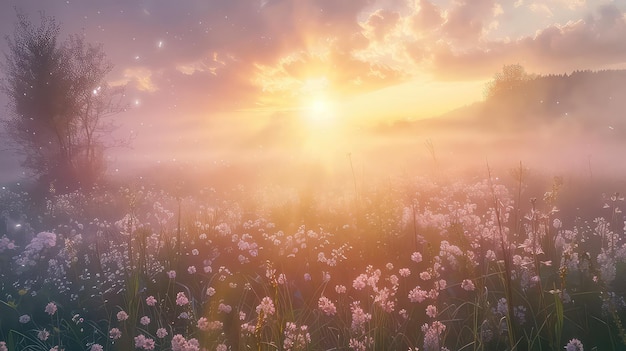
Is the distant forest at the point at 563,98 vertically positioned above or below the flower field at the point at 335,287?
above

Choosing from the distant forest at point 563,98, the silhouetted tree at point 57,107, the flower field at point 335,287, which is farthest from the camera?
the distant forest at point 563,98

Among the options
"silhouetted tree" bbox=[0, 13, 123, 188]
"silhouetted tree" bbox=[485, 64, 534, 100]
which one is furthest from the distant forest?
"silhouetted tree" bbox=[0, 13, 123, 188]

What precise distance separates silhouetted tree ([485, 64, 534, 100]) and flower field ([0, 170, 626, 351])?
7333 cm

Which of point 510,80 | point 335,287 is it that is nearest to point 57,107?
point 335,287

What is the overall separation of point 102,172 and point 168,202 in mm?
12377

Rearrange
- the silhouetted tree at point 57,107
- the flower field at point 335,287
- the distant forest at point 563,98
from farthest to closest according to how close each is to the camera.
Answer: the distant forest at point 563,98
the silhouetted tree at point 57,107
the flower field at point 335,287

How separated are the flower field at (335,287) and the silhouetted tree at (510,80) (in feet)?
241

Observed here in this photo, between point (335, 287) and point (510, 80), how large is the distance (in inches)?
3139

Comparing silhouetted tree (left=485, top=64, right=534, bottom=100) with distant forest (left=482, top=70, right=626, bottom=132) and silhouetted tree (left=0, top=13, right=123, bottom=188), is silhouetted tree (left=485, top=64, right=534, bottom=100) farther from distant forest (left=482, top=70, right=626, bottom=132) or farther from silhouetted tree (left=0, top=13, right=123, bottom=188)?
silhouetted tree (left=0, top=13, right=123, bottom=188)

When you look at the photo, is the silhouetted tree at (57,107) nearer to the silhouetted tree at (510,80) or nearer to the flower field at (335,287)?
the flower field at (335,287)

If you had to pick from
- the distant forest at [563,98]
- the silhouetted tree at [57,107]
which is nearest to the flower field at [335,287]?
the silhouetted tree at [57,107]

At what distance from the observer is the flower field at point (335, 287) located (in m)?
3.59

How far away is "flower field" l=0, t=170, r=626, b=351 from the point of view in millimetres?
3592

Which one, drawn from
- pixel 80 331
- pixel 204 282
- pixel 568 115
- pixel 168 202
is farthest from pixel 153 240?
pixel 568 115
